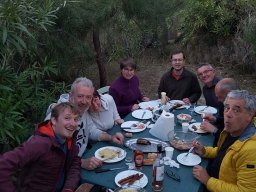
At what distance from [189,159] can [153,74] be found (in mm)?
5552

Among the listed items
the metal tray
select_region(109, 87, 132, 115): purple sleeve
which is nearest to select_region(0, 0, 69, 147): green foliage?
select_region(109, 87, 132, 115): purple sleeve

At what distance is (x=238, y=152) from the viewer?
228 centimetres

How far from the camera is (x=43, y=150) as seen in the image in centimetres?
231

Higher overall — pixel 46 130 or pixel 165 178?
pixel 46 130

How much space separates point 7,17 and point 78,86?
1003 mm

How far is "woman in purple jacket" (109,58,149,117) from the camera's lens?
4.21 metres

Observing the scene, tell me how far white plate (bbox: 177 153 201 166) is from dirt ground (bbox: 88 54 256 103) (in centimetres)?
Answer: 402

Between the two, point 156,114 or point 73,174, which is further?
point 156,114

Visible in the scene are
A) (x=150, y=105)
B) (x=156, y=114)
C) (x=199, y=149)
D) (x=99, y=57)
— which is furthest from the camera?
(x=99, y=57)

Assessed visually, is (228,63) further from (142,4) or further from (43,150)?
(43,150)

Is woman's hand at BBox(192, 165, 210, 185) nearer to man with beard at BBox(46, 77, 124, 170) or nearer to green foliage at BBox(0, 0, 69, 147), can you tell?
man with beard at BBox(46, 77, 124, 170)

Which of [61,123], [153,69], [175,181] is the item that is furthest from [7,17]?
[153,69]

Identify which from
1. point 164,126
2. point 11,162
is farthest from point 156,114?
point 11,162

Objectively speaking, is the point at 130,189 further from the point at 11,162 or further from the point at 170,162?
the point at 11,162
